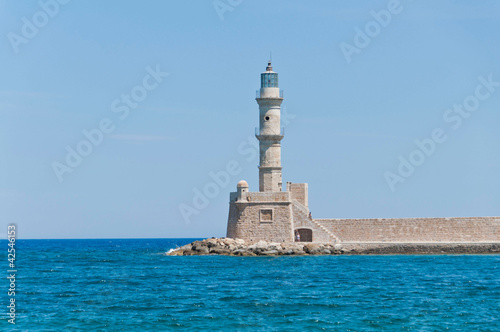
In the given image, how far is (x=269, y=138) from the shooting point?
138 ft

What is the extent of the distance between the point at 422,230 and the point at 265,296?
1833 centimetres

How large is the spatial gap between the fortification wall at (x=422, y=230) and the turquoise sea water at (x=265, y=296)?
2856mm

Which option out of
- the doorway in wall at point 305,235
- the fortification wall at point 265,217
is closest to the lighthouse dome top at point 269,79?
the fortification wall at point 265,217

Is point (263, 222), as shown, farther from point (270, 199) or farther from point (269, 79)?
point (269, 79)

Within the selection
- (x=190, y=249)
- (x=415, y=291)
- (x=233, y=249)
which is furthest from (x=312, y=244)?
(x=415, y=291)

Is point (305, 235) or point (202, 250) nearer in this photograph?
point (305, 235)

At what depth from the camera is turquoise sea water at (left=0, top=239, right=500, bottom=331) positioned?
65.7ft

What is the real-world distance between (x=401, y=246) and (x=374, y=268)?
6.80m

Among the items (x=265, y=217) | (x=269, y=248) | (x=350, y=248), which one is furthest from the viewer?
(x=265, y=217)

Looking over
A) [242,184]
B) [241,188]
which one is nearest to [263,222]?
[241,188]

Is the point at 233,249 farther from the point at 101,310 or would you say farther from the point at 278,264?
the point at 101,310

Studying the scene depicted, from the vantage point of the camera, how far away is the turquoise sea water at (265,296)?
20016 mm

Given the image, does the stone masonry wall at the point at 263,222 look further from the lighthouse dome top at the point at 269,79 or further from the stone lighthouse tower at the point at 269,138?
the lighthouse dome top at the point at 269,79

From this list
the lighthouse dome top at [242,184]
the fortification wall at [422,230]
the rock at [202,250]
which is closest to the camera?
the fortification wall at [422,230]
